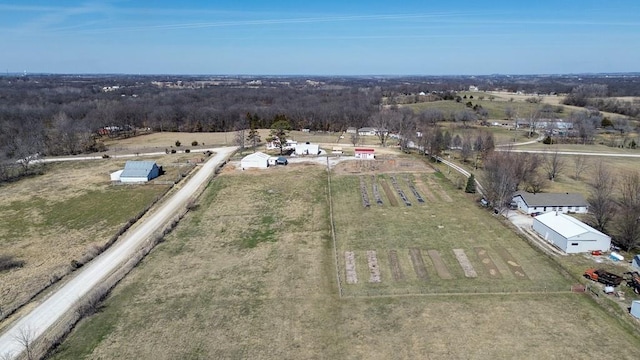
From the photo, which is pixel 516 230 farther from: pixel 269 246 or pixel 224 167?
pixel 224 167

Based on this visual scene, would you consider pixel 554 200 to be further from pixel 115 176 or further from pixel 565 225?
pixel 115 176

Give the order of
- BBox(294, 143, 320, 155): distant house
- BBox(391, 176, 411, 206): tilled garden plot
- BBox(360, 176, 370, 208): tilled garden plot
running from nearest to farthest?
1. BBox(360, 176, 370, 208): tilled garden plot
2. BBox(391, 176, 411, 206): tilled garden plot
3. BBox(294, 143, 320, 155): distant house

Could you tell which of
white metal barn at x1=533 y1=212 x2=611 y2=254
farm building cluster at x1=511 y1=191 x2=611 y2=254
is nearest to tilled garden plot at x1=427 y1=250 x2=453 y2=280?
white metal barn at x1=533 y1=212 x2=611 y2=254

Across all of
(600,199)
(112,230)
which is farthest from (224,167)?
(600,199)

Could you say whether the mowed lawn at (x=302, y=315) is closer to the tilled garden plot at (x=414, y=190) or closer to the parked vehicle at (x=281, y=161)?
the tilled garden plot at (x=414, y=190)

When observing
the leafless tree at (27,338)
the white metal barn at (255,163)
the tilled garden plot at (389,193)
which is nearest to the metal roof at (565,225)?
the tilled garden plot at (389,193)

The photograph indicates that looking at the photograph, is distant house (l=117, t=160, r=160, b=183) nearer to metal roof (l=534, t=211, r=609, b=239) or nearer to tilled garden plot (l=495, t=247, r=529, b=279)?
tilled garden plot (l=495, t=247, r=529, b=279)
